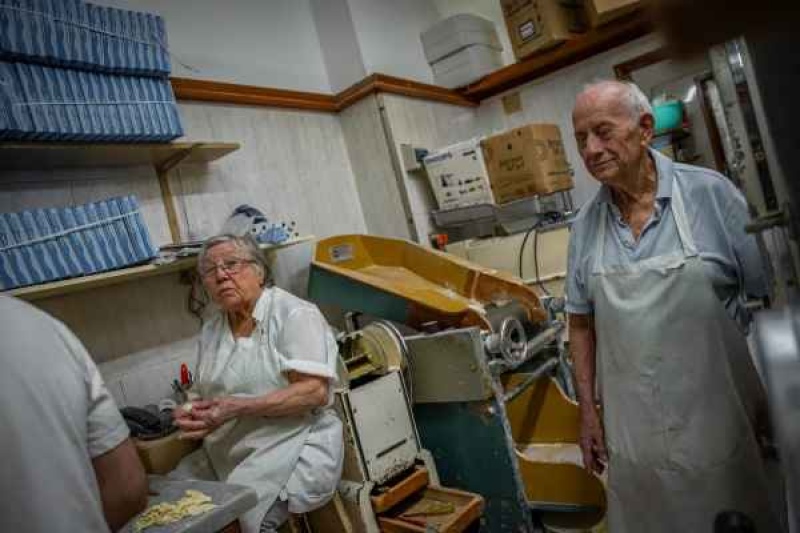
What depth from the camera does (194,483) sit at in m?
1.46

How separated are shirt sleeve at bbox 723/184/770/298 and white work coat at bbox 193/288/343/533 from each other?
4.30 feet

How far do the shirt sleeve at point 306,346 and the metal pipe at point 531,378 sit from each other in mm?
778

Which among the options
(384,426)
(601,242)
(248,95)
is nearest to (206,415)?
(384,426)

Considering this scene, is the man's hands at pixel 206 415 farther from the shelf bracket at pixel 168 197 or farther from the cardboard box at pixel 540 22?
the cardboard box at pixel 540 22

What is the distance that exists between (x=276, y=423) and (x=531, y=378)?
1185mm

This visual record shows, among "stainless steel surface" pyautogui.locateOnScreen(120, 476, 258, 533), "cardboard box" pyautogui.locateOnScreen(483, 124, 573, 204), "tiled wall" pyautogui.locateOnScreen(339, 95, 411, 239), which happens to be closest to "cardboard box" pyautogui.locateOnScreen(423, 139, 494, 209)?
"cardboard box" pyautogui.locateOnScreen(483, 124, 573, 204)

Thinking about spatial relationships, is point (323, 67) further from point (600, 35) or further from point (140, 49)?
point (600, 35)

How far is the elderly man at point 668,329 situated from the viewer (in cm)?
129

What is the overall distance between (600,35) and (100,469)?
417 cm

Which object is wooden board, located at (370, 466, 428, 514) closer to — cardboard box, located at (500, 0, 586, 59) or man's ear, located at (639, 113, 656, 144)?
man's ear, located at (639, 113, 656, 144)

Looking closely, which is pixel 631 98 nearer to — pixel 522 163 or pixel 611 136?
pixel 611 136

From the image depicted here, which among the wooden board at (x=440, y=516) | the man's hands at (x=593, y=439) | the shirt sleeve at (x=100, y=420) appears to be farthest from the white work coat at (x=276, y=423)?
the man's hands at (x=593, y=439)

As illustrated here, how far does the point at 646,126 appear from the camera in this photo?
1443 mm

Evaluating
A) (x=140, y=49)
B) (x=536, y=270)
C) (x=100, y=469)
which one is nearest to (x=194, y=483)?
(x=100, y=469)
